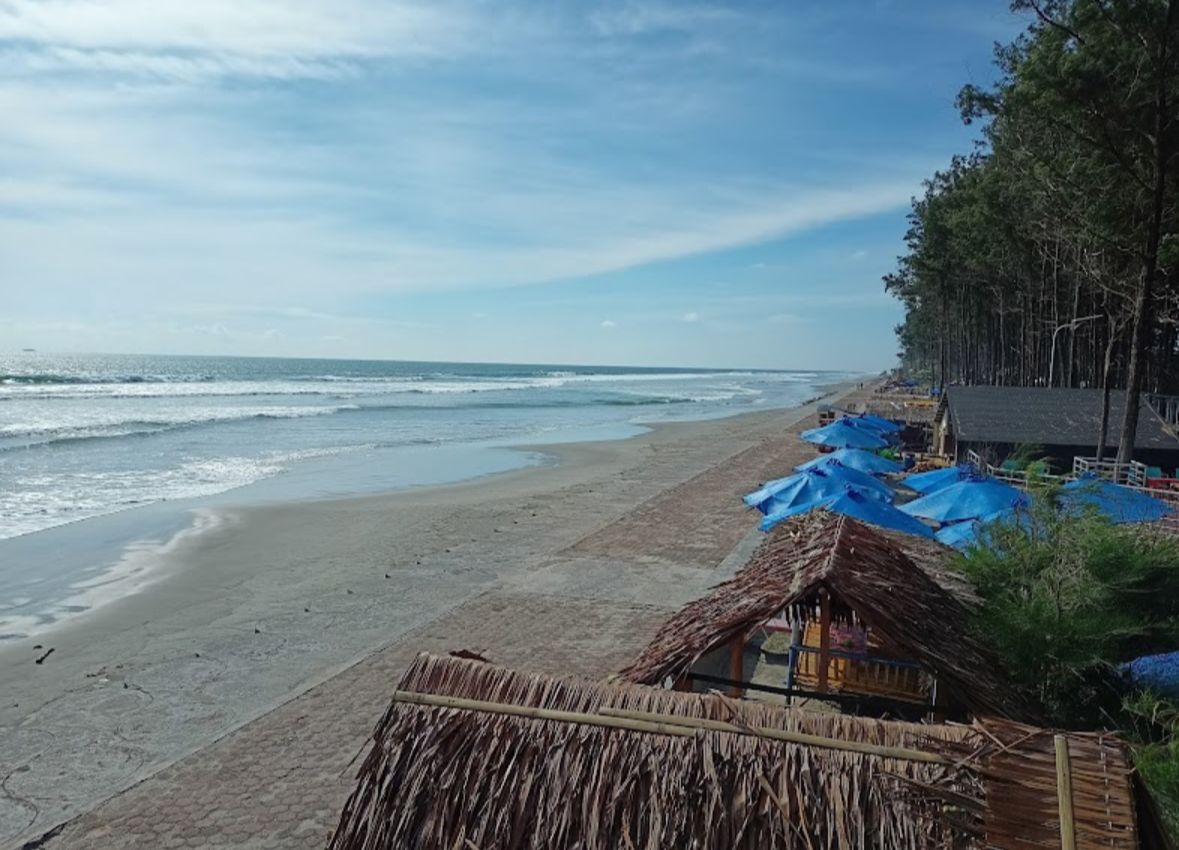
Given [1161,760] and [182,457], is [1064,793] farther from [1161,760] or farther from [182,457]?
[182,457]

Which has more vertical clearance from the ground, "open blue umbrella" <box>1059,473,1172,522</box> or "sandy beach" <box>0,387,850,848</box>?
"open blue umbrella" <box>1059,473,1172,522</box>

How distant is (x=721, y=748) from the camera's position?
3.65 m

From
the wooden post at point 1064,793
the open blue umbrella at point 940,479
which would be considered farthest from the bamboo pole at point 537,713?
the open blue umbrella at point 940,479

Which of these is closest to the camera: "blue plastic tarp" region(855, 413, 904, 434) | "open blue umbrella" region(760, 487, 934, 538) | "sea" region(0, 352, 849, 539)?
"open blue umbrella" region(760, 487, 934, 538)

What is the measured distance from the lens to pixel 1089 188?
21234 millimetres

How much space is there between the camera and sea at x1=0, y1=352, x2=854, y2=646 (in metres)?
15.8

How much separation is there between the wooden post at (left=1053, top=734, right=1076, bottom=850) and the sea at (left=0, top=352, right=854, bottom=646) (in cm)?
1256

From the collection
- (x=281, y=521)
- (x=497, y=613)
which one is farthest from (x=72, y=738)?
(x=281, y=521)

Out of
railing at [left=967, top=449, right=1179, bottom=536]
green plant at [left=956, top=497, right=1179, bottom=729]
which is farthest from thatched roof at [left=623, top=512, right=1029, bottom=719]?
railing at [left=967, top=449, right=1179, bottom=536]

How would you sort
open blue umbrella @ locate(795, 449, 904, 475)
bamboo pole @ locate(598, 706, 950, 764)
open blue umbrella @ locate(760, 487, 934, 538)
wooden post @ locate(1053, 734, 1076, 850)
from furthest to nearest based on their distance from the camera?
open blue umbrella @ locate(795, 449, 904, 475) < open blue umbrella @ locate(760, 487, 934, 538) < bamboo pole @ locate(598, 706, 950, 764) < wooden post @ locate(1053, 734, 1076, 850)

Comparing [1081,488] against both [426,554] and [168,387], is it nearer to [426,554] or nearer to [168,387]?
[426,554]

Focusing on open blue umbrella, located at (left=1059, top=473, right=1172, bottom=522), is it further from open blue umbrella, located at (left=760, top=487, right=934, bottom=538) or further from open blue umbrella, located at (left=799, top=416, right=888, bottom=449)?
open blue umbrella, located at (left=799, top=416, right=888, bottom=449)

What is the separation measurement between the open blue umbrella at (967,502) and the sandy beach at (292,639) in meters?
3.54

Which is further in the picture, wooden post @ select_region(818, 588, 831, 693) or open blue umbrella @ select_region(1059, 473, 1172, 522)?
open blue umbrella @ select_region(1059, 473, 1172, 522)
